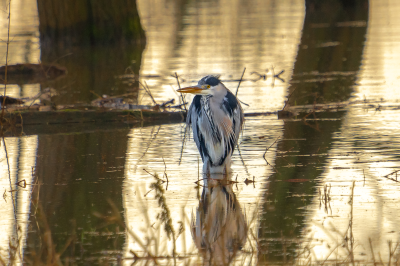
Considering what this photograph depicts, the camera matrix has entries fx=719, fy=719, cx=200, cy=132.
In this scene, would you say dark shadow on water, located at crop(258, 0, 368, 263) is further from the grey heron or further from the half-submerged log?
the half-submerged log

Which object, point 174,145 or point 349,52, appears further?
point 349,52

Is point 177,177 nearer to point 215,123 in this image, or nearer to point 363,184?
point 215,123

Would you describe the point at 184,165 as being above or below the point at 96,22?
below

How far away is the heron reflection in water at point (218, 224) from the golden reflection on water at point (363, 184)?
0.48 metres

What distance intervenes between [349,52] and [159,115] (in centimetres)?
768

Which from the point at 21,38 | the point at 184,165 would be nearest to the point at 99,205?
the point at 184,165

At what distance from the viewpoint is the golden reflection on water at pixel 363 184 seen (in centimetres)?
443

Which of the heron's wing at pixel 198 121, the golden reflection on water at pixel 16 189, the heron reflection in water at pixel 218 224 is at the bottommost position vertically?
the golden reflection on water at pixel 16 189

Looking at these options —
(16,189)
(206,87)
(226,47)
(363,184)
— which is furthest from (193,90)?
(226,47)

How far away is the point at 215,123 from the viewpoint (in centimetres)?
631

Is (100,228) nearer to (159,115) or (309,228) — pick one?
(309,228)

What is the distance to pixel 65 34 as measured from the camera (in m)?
17.6

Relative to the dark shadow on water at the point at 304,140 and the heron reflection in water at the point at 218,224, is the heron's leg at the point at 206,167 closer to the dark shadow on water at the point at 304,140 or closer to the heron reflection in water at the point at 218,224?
the heron reflection in water at the point at 218,224

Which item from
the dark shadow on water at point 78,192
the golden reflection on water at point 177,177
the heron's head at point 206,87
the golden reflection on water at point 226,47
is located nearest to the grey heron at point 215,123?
the heron's head at point 206,87
